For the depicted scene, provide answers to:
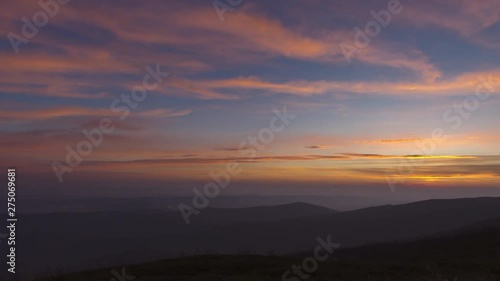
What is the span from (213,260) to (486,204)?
133m

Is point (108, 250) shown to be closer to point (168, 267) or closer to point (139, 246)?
point (139, 246)

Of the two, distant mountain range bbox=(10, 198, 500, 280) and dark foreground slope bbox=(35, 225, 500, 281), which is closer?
dark foreground slope bbox=(35, 225, 500, 281)

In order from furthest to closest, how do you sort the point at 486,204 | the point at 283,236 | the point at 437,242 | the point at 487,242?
the point at 486,204, the point at 283,236, the point at 437,242, the point at 487,242

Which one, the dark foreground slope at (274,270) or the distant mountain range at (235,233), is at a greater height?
the distant mountain range at (235,233)

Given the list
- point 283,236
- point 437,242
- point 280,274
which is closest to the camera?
point 280,274

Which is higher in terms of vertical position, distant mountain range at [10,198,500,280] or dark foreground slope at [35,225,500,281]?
distant mountain range at [10,198,500,280]

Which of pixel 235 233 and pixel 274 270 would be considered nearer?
pixel 274 270

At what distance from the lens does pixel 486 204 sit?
139m

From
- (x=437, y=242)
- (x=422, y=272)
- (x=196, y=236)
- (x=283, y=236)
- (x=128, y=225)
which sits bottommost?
(x=422, y=272)

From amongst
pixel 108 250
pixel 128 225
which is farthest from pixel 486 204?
pixel 128 225

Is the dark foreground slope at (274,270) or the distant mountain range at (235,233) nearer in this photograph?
the dark foreground slope at (274,270)

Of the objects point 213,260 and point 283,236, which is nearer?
point 213,260

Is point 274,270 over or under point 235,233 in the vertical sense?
under

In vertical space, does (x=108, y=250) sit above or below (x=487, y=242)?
above
